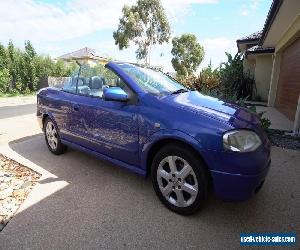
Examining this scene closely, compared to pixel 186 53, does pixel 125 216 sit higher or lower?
lower

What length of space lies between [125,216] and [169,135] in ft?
3.44

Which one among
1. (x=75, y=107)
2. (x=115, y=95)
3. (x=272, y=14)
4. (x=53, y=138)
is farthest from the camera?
(x=272, y=14)

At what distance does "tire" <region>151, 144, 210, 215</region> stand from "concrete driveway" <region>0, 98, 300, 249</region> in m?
0.16

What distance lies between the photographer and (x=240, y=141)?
2557 mm

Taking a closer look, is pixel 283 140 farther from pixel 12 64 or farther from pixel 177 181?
pixel 12 64

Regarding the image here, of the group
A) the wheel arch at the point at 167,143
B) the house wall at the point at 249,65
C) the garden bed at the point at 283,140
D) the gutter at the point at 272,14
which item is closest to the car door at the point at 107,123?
the wheel arch at the point at 167,143

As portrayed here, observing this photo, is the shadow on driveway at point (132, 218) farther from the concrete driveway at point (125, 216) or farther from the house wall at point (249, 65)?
the house wall at point (249, 65)

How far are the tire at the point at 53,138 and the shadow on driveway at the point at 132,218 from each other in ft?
3.19

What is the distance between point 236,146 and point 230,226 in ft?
2.99

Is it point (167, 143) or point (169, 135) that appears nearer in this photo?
point (169, 135)

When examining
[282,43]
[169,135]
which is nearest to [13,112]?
[169,135]

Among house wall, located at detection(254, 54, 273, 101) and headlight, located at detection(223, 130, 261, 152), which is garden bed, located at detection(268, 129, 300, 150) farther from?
house wall, located at detection(254, 54, 273, 101)

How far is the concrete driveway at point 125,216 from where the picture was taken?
2566mm

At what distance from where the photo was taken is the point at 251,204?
3.20 m
